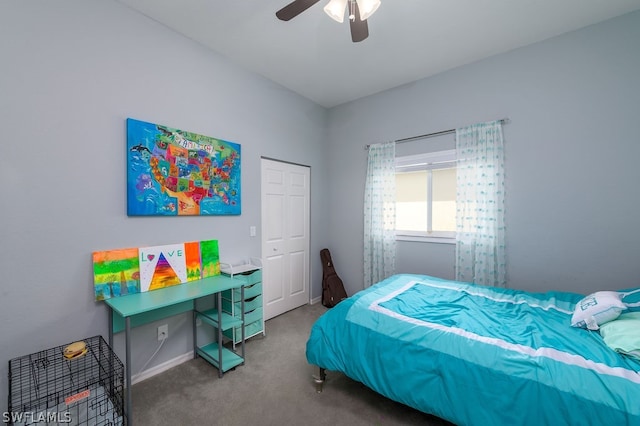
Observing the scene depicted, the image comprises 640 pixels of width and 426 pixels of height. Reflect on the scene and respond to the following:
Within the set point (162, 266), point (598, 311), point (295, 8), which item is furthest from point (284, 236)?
point (598, 311)

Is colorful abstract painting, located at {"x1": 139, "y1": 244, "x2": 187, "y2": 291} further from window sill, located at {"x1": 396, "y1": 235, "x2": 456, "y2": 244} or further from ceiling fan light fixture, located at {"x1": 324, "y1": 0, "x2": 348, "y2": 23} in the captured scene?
window sill, located at {"x1": 396, "y1": 235, "x2": 456, "y2": 244}

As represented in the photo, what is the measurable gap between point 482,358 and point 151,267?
7.90 feet

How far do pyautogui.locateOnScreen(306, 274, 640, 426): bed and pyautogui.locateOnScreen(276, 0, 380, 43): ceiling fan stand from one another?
6.50 ft

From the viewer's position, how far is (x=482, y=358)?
138cm

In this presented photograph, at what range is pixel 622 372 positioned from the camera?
1169 mm

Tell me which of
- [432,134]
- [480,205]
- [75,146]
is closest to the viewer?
[75,146]

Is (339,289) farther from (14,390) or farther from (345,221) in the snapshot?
(14,390)

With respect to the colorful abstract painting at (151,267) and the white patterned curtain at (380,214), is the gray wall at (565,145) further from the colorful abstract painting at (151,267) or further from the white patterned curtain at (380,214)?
the colorful abstract painting at (151,267)

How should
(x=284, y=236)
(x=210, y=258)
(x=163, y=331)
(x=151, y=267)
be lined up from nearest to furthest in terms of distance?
(x=151, y=267) < (x=163, y=331) < (x=210, y=258) < (x=284, y=236)

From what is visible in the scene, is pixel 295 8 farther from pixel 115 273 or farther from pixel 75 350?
pixel 75 350

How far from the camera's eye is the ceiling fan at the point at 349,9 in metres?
1.57

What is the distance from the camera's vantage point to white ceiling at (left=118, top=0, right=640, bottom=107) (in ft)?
6.66

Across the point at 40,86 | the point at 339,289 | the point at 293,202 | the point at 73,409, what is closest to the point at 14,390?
the point at 73,409

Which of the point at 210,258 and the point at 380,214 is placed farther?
the point at 380,214
